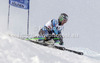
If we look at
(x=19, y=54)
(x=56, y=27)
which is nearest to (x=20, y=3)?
(x=56, y=27)

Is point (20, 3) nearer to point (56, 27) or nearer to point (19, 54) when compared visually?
point (56, 27)

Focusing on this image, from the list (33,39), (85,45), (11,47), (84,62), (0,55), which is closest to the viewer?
(0,55)

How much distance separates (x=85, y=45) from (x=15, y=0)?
6.53 metres

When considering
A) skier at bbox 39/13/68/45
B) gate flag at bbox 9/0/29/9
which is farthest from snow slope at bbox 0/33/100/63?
gate flag at bbox 9/0/29/9

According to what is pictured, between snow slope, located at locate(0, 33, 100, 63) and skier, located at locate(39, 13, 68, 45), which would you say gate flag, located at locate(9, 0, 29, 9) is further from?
snow slope, located at locate(0, 33, 100, 63)

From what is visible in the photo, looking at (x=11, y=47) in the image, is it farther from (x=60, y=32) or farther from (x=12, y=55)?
(x=60, y=32)

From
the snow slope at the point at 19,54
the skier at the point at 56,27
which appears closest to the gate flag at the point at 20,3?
the skier at the point at 56,27

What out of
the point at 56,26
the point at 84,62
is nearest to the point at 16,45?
the point at 84,62

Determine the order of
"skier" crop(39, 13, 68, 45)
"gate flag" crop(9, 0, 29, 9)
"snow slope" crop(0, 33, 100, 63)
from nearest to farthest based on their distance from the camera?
"snow slope" crop(0, 33, 100, 63)
"skier" crop(39, 13, 68, 45)
"gate flag" crop(9, 0, 29, 9)

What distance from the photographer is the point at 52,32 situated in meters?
8.98

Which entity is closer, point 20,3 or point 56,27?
point 56,27

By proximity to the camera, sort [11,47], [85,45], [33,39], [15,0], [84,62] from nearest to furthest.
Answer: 1. [11,47]
2. [84,62]
3. [33,39]
4. [15,0]
5. [85,45]

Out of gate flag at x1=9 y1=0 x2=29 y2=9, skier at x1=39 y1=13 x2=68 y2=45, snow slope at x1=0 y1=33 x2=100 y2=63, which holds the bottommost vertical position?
snow slope at x1=0 y1=33 x2=100 y2=63

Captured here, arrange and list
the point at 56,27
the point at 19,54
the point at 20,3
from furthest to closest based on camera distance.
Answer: the point at 20,3, the point at 56,27, the point at 19,54
